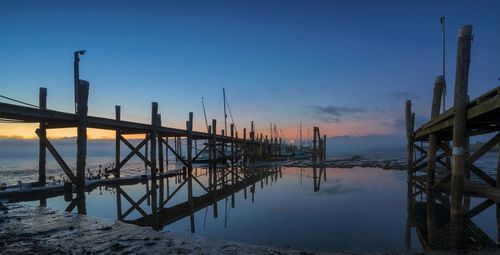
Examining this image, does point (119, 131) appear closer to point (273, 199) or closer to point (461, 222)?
point (273, 199)

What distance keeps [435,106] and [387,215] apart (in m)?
8.71

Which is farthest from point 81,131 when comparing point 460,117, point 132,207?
point 460,117

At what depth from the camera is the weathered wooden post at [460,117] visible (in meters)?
8.19

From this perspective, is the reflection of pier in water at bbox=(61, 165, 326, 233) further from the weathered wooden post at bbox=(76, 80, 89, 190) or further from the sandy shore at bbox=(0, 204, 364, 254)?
the sandy shore at bbox=(0, 204, 364, 254)

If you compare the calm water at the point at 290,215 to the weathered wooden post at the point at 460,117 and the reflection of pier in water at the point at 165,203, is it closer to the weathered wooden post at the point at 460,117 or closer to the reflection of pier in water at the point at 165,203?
the reflection of pier in water at the point at 165,203

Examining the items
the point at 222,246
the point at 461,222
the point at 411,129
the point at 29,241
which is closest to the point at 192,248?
the point at 222,246

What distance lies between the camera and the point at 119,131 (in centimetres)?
2205

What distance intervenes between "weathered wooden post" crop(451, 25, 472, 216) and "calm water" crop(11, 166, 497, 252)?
1.11 metres

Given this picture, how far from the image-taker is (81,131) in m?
15.9

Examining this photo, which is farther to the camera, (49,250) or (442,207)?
(442,207)

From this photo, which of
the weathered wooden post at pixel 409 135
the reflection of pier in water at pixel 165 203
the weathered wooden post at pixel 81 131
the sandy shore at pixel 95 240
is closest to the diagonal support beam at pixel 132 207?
the reflection of pier in water at pixel 165 203

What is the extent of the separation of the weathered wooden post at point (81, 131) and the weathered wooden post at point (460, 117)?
15.0 meters

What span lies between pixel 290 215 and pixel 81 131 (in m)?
11.2

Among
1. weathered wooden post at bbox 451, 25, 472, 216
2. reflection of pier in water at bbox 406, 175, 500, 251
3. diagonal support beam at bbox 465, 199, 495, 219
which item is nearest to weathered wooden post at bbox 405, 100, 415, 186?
reflection of pier in water at bbox 406, 175, 500, 251
